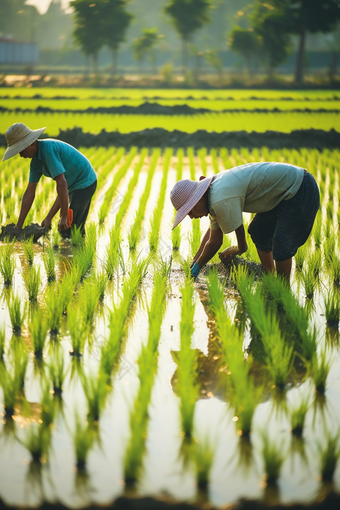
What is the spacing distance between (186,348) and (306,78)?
29.9 metres

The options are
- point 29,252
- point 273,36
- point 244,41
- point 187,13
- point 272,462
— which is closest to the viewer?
point 272,462

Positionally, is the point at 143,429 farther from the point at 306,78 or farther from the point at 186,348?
the point at 306,78

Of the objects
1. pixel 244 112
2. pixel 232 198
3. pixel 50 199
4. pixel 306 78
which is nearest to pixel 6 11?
pixel 306 78

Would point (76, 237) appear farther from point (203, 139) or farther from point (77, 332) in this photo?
point (203, 139)

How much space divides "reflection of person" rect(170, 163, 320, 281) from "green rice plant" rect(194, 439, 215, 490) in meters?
1.23

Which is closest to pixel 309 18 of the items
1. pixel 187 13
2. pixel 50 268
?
pixel 187 13

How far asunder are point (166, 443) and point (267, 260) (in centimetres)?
176

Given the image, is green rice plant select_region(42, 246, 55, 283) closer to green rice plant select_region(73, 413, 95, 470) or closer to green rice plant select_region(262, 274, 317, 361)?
green rice plant select_region(262, 274, 317, 361)

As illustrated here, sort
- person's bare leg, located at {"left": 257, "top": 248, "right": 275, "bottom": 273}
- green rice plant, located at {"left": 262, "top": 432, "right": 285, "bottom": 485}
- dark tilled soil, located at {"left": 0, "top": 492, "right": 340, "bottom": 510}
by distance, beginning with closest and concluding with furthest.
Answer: dark tilled soil, located at {"left": 0, "top": 492, "right": 340, "bottom": 510} < green rice plant, located at {"left": 262, "top": 432, "right": 285, "bottom": 485} < person's bare leg, located at {"left": 257, "top": 248, "right": 275, "bottom": 273}

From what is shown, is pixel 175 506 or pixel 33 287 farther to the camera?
pixel 33 287

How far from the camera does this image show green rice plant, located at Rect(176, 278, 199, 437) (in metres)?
A: 2.05

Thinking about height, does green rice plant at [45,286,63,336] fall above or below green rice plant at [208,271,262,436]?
below

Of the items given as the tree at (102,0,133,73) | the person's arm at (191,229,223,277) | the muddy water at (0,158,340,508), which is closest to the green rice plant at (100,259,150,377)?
the muddy water at (0,158,340,508)

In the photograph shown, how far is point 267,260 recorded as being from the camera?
11.6ft
